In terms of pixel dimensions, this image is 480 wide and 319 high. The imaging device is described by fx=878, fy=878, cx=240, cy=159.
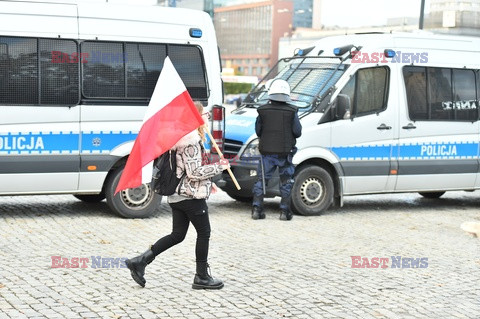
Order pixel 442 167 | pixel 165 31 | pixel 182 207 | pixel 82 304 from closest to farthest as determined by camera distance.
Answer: pixel 82 304 < pixel 182 207 < pixel 165 31 < pixel 442 167

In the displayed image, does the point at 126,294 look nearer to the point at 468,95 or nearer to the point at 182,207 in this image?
the point at 182,207

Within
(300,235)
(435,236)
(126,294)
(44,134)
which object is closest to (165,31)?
(44,134)

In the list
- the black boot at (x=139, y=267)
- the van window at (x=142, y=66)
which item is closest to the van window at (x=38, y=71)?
the van window at (x=142, y=66)

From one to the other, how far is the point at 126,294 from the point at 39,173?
13.8 feet

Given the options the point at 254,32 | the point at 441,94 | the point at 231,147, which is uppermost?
the point at 254,32

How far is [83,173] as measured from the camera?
1120cm

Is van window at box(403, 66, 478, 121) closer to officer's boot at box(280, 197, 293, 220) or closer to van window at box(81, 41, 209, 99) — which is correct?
officer's boot at box(280, 197, 293, 220)

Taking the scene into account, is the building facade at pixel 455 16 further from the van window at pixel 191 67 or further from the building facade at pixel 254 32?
the building facade at pixel 254 32

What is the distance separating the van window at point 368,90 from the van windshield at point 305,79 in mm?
248

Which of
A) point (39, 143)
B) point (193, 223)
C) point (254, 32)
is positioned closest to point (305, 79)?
point (39, 143)

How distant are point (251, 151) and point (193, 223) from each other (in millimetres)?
5137

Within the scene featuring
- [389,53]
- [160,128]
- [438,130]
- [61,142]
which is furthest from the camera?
[438,130]

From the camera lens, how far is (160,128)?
7102 millimetres

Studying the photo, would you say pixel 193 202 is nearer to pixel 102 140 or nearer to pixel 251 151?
pixel 102 140
